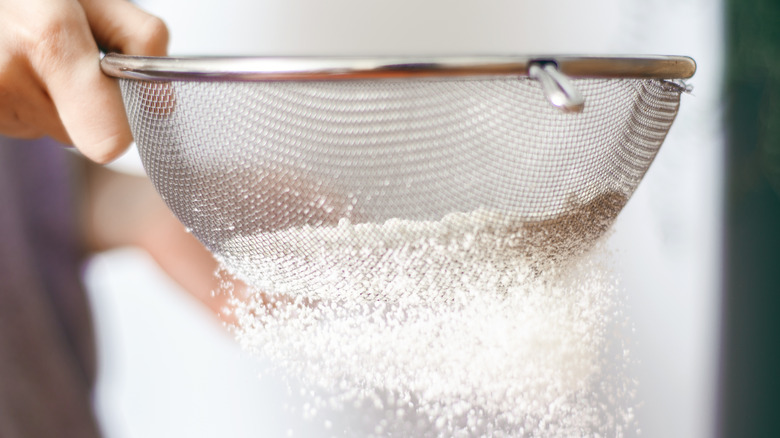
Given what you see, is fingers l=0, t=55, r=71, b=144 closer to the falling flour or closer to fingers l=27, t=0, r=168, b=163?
fingers l=27, t=0, r=168, b=163

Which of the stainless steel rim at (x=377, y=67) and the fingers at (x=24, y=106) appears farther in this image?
the fingers at (x=24, y=106)

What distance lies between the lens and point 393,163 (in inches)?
13.7

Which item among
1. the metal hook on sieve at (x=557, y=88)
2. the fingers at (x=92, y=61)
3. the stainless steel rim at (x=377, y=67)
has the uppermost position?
the fingers at (x=92, y=61)

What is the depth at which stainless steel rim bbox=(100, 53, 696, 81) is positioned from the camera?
0.89 feet

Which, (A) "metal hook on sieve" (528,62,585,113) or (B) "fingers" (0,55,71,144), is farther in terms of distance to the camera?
(B) "fingers" (0,55,71,144)

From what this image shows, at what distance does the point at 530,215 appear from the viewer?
0.36 m

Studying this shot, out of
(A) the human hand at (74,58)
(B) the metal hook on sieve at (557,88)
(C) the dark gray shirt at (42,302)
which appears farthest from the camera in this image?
(C) the dark gray shirt at (42,302)

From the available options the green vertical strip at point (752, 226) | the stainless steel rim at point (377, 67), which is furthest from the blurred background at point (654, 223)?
the stainless steel rim at point (377, 67)

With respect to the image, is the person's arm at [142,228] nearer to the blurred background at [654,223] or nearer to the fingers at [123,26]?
the blurred background at [654,223]

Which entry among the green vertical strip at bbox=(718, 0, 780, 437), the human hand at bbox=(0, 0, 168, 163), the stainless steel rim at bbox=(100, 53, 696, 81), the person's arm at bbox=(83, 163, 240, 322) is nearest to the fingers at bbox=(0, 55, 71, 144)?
the human hand at bbox=(0, 0, 168, 163)

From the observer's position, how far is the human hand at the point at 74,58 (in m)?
0.35

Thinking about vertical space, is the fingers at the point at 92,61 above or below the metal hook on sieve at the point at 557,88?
above

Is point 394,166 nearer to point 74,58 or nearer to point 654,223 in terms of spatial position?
point 74,58

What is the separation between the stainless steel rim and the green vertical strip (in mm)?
553
